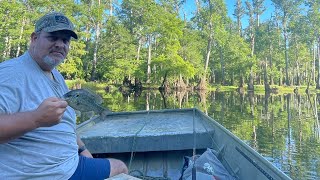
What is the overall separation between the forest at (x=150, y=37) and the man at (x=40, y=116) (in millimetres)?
26492

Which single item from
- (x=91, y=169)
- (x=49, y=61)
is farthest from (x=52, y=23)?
(x=91, y=169)

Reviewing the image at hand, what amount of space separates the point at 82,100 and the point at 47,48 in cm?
47

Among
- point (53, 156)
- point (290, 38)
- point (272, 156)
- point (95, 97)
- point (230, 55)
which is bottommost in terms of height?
point (272, 156)

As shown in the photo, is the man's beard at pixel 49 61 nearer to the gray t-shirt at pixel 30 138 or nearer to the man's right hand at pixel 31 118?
the gray t-shirt at pixel 30 138

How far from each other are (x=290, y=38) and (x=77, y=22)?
33956 millimetres

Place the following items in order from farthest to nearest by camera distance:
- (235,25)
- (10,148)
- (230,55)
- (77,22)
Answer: (235,25)
(230,55)
(77,22)
(10,148)

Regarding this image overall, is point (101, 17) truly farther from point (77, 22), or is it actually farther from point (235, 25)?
point (235, 25)

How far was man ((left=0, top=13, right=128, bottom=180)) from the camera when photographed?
157cm

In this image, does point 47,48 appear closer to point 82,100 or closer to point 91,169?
point 82,100

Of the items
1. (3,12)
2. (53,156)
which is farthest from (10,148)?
(3,12)

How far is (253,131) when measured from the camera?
1034cm

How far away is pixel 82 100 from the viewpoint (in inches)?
73.9

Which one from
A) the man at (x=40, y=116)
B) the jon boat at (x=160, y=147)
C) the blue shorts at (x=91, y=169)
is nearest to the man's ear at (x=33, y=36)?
the man at (x=40, y=116)

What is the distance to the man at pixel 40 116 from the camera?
1566 millimetres
